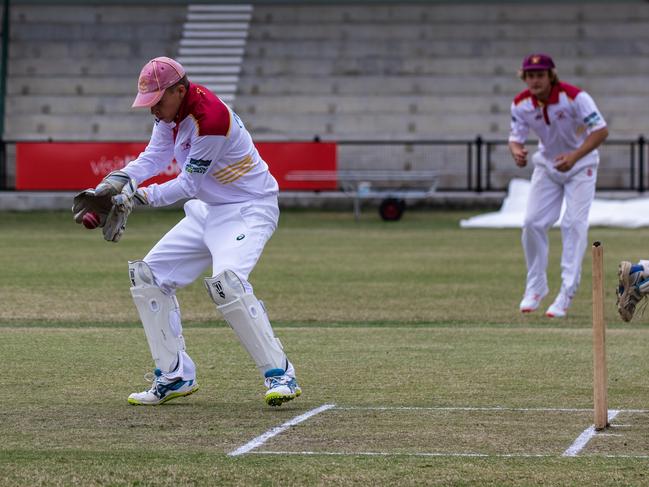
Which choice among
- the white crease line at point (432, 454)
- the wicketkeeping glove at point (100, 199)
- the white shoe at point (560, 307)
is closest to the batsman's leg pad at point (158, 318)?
the wicketkeeping glove at point (100, 199)

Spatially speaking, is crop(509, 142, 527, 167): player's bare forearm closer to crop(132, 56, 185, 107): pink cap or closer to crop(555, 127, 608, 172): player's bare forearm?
crop(555, 127, 608, 172): player's bare forearm

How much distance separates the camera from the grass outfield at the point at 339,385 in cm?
592

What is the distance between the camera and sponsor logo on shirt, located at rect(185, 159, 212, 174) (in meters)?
7.60

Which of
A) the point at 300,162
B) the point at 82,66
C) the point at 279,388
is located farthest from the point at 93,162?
the point at 279,388

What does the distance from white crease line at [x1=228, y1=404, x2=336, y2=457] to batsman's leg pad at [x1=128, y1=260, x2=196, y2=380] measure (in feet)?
2.81

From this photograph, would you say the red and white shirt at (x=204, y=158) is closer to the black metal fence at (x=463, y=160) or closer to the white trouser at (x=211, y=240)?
the white trouser at (x=211, y=240)

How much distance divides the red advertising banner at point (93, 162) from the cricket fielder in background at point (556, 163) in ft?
47.5

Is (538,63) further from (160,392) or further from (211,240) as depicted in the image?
(160,392)

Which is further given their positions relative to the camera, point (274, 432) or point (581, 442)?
point (274, 432)

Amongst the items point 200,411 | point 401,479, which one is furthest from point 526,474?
point 200,411

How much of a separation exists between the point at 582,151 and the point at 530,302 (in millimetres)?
1457

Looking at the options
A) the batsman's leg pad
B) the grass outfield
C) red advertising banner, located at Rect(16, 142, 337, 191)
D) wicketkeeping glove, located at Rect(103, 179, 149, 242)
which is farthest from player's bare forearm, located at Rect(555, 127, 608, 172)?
red advertising banner, located at Rect(16, 142, 337, 191)

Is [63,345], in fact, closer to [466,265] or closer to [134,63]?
[466,265]

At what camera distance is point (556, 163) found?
12383 millimetres
